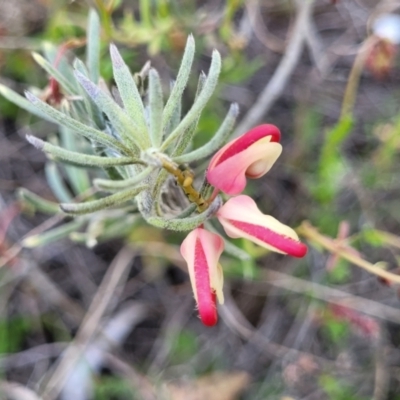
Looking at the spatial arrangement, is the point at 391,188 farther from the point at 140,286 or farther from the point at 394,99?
the point at 140,286

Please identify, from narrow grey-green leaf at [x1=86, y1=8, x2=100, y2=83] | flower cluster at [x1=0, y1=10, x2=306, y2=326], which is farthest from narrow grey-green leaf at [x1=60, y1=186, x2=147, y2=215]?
narrow grey-green leaf at [x1=86, y1=8, x2=100, y2=83]

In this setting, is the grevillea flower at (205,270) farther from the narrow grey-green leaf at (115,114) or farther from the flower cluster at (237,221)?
the narrow grey-green leaf at (115,114)

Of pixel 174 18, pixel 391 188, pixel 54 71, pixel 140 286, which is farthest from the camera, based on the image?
pixel 140 286

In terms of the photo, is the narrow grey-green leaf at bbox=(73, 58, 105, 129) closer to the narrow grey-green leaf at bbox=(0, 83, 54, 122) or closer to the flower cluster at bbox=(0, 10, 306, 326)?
the narrow grey-green leaf at bbox=(0, 83, 54, 122)

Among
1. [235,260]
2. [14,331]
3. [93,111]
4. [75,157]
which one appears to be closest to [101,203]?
[75,157]

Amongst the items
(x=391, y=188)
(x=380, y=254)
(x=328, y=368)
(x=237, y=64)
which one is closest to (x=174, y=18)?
(x=237, y=64)

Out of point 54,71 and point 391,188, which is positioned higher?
point 54,71

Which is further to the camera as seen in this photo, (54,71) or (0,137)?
(0,137)
